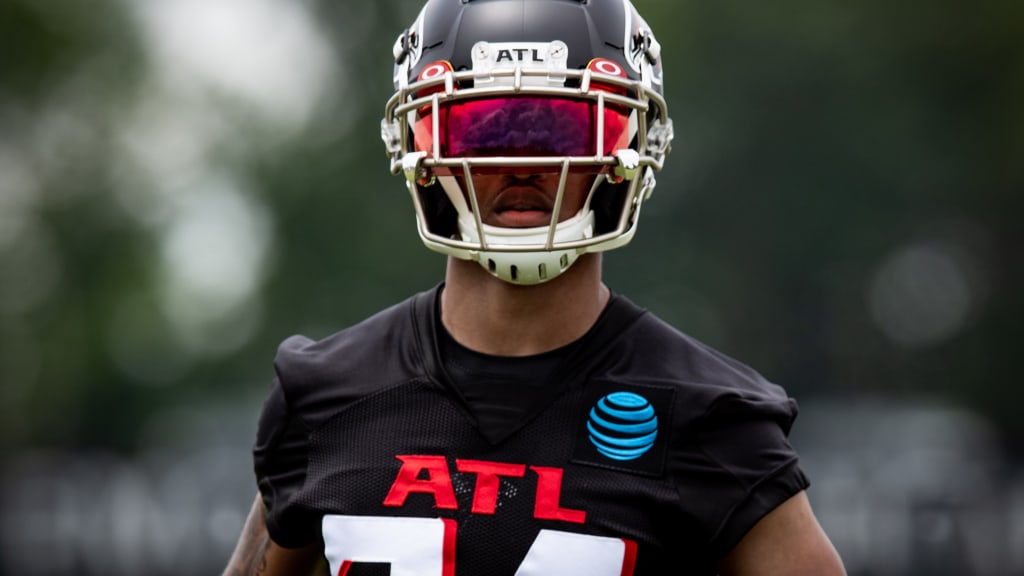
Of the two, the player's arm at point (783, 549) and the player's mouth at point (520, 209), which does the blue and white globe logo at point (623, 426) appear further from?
the player's mouth at point (520, 209)

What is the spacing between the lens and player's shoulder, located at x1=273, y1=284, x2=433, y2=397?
302 centimetres

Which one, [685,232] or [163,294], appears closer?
[685,232]

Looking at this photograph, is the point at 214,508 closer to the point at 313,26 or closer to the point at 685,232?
the point at 685,232

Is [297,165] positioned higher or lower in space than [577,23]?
lower

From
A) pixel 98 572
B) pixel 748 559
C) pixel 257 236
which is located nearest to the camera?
pixel 748 559

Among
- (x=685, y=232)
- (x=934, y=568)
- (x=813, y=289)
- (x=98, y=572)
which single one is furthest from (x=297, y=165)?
(x=934, y=568)

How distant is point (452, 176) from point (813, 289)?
64.6ft

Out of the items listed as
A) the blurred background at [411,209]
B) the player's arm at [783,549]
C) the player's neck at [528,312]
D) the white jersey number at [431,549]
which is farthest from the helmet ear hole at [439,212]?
the blurred background at [411,209]

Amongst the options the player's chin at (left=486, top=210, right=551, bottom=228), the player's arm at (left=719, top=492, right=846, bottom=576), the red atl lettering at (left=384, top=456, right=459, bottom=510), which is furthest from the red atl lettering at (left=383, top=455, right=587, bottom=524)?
the player's chin at (left=486, top=210, right=551, bottom=228)

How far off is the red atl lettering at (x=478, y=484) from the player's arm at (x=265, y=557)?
1.06 feet

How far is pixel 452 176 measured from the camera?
9.59 feet

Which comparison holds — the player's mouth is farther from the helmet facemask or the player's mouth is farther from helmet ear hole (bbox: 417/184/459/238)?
helmet ear hole (bbox: 417/184/459/238)

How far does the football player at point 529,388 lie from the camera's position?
9.09 ft

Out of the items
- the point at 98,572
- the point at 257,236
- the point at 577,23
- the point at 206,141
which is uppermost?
the point at 577,23
